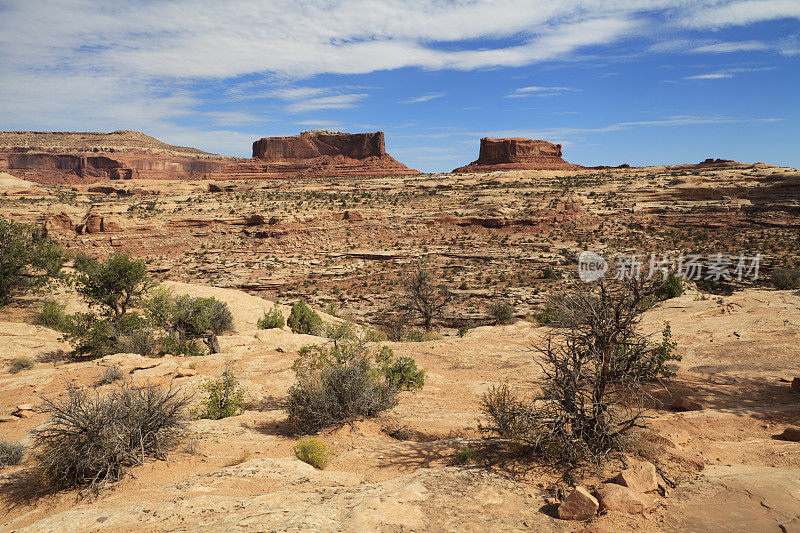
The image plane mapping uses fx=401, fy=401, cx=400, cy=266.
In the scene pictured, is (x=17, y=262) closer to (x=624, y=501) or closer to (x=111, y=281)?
(x=111, y=281)

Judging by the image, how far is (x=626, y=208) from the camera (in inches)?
1601

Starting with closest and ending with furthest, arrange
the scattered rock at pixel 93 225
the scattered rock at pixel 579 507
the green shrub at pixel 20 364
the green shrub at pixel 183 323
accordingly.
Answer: the scattered rock at pixel 579 507, the green shrub at pixel 20 364, the green shrub at pixel 183 323, the scattered rock at pixel 93 225

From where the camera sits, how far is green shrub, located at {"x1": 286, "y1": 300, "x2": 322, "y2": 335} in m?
15.9

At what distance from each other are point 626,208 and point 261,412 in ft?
140

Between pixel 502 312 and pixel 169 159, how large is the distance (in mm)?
114565

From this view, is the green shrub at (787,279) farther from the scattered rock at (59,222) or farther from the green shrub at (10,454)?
the scattered rock at (59,222)

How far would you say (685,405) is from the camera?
23.8 ft

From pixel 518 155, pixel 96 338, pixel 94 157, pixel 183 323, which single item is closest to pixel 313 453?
pixel 183 323

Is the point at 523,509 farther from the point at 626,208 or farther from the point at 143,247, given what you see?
the point at 626,208

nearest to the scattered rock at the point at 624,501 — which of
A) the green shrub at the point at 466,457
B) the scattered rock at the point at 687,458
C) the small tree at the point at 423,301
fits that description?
the scattered rock at the point at 687,458

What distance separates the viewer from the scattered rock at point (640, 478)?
4.05 meters

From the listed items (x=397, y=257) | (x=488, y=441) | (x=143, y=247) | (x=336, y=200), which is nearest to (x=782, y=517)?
(x=488, y=441)

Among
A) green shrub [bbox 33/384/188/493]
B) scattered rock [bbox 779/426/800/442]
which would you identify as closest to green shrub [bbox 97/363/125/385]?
green shrub [bbox 33/384/188/493]

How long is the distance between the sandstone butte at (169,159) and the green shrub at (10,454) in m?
83.5
